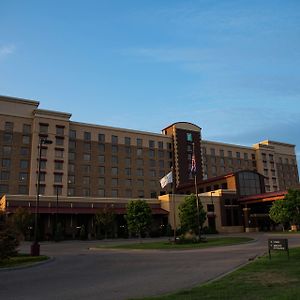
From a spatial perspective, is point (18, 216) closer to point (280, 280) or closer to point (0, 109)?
point (0, 109)

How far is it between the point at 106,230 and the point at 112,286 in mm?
50312

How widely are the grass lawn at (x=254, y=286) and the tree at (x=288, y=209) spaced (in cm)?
3831

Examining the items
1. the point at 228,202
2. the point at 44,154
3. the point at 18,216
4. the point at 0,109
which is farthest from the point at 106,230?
the point at 0,109

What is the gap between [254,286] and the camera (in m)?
11.1

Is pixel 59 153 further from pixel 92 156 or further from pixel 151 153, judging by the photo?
pixel 151 153

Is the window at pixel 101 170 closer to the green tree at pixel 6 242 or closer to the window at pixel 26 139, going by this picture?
the window at pixel 26 139

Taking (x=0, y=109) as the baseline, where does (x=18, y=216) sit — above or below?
below

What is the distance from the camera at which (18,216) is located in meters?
53.1

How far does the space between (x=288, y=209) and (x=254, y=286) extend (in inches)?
1740

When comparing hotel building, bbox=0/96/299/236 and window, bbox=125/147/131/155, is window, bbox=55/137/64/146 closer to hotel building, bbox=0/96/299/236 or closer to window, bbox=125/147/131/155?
hotel building, bbox=0/96/299/236

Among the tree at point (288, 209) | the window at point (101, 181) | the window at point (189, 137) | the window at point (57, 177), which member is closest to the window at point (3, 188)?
the window at point (57, 177)

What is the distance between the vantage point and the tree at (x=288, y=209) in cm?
5116

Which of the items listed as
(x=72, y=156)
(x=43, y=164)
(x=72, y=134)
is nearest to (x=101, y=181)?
(x=72, y=156)

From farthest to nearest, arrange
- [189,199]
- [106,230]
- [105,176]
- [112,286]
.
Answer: [105,176], [106,230], [189,199], [112,286]
